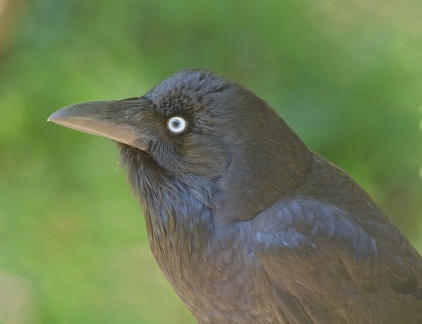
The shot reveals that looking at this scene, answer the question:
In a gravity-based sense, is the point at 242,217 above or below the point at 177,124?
below

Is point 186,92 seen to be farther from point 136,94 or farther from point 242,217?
point 136,94

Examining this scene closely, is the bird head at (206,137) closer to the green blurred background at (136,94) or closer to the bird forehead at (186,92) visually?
the bird forehead at (186,92)

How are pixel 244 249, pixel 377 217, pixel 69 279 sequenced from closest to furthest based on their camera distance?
pixel 244 249 < pixel 377 217 < pixel 69 279

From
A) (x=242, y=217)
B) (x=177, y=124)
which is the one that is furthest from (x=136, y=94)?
(x=242, y=217)

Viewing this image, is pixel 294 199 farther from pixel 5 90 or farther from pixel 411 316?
pixel 5 90

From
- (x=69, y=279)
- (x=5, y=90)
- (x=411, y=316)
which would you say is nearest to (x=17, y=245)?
(x=69, y=279)

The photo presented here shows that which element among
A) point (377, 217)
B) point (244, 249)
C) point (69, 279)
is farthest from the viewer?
→ point (69, 279)
